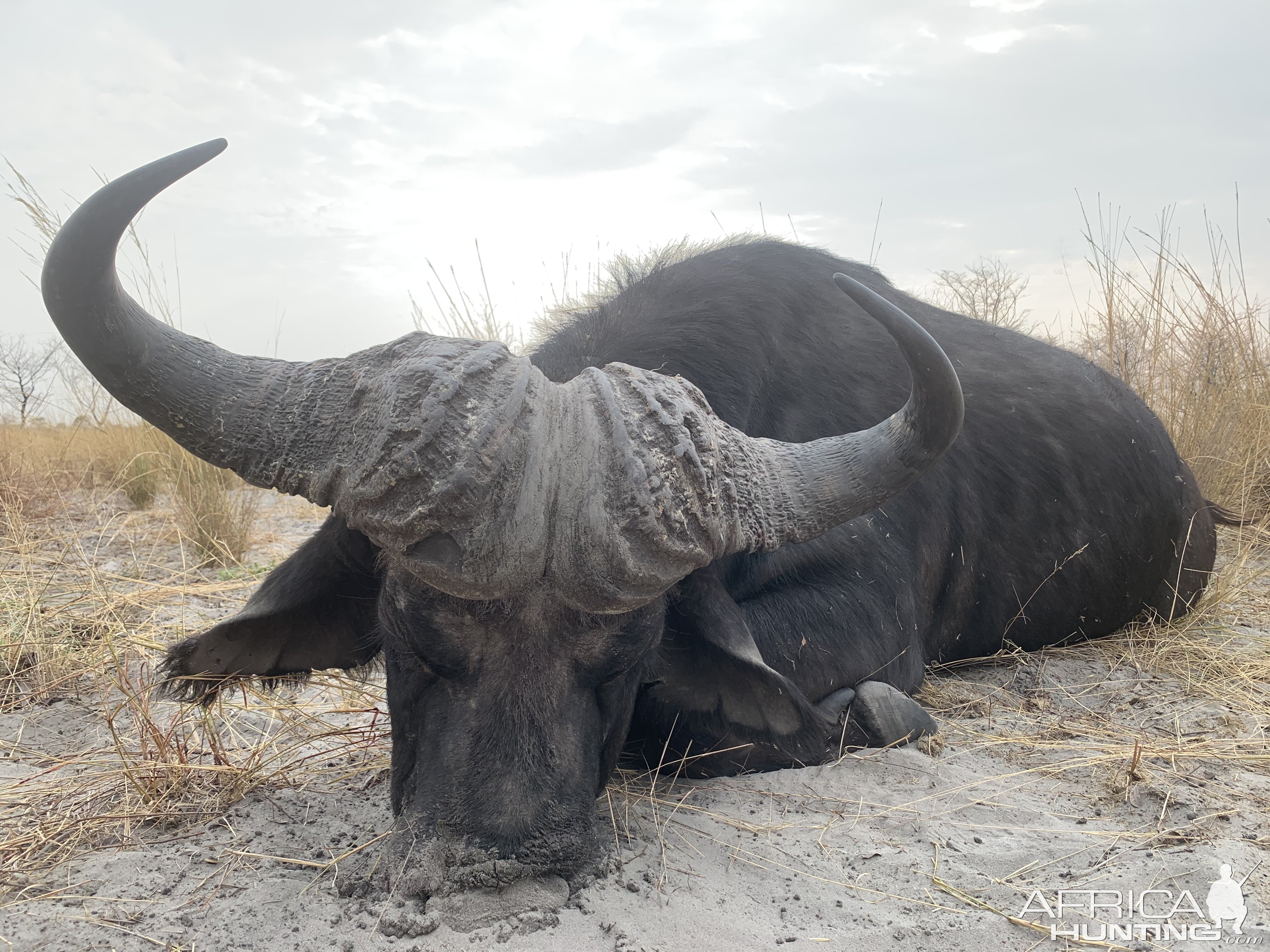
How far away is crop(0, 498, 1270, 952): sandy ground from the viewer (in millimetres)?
1928

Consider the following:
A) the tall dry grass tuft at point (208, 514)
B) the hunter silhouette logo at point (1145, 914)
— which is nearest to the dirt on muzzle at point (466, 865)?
the hunter silhouette logo at point (1145, 914)

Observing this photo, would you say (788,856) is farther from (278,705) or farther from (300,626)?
(278,705)

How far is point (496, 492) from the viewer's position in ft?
6.39

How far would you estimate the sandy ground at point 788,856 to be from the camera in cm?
193

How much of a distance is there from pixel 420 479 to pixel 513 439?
0.22m

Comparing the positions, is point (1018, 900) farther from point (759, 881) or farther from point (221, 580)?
point (221, 580)

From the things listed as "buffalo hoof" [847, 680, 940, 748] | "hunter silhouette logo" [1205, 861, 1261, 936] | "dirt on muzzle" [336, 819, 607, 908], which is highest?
"dirt on muzzle" [336, 819, 607, 908]

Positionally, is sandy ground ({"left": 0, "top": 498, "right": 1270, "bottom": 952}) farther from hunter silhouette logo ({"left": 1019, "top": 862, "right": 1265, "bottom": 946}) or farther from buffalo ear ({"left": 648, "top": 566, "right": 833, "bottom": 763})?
buffalo ear ({"left": 648, "top": 566, "right": 833, "bottom": 763})

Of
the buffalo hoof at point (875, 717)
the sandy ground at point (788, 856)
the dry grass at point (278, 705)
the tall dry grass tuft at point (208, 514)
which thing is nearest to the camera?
the sandy ground at point (788, 856)

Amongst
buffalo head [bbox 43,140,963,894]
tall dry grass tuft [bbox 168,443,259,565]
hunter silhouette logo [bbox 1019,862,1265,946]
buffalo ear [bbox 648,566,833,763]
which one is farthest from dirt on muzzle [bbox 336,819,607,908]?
tall dry grass tuft [bbox 168,443,259,565]

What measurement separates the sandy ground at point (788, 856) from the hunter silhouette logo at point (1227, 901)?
0.02 metres

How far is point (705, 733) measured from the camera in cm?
278

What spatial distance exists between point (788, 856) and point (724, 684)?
1.81 ft

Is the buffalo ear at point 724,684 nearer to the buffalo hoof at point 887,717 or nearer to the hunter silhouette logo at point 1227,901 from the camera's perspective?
the buffalo hoof at point 887,717
